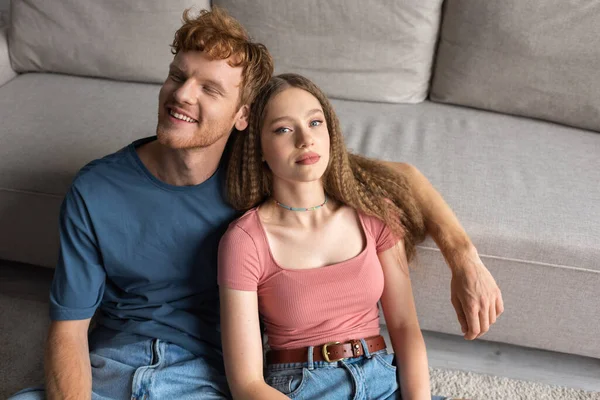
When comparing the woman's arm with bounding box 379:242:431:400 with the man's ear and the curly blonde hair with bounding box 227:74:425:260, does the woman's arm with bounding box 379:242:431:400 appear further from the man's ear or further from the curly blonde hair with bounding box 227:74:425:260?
the man's ear

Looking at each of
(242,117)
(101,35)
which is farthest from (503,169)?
(101,35)

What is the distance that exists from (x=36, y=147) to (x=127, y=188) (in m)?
0.63

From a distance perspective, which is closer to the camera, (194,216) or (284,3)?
(194,216)

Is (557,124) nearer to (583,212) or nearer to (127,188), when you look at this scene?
(583,212)

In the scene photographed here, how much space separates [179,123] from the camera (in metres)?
1.25

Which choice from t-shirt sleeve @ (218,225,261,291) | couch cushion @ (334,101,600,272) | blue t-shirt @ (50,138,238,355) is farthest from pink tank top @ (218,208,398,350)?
couch cushion @ (334,101,600,272)

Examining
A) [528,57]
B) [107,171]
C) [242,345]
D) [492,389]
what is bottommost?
[492,389]

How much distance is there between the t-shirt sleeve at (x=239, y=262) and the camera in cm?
121

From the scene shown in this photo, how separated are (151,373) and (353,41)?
1.26 metres

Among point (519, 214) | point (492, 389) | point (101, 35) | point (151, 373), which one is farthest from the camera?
point (101, 35)

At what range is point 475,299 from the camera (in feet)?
4.02

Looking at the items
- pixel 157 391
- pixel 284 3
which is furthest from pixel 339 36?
pixel 157 391

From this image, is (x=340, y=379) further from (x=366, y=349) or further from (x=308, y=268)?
(x=308, y=268)

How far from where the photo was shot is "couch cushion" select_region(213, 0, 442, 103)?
2010 mm
